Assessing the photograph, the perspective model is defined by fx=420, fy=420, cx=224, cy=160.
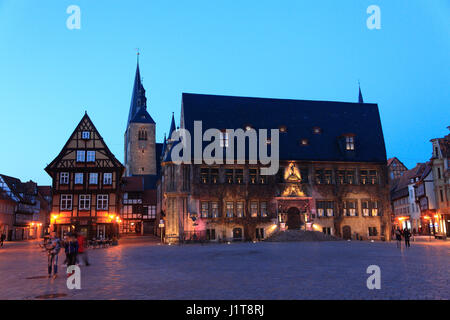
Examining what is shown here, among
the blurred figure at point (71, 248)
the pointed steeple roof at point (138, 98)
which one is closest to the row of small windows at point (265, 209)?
the blurred figure at point (71, 248)

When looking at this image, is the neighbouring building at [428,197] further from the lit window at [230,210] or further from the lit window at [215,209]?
the lit window at [215,209]

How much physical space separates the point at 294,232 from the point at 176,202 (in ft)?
40.0

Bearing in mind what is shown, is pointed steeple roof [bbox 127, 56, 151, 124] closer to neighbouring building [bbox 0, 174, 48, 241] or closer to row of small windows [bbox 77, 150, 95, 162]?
neighbouring building [bbox 0, 174, 48, 241]

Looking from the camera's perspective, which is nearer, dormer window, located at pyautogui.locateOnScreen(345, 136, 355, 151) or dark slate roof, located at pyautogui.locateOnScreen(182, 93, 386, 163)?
dark slate roof, located at pyautogui.locateOnScreen(182, 93, 386, 163)

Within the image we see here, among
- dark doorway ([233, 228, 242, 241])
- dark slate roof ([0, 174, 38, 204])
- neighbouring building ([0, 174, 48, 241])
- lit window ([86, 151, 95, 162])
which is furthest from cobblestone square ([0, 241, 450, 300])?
dark slate roof ([0, 174, 38, 204])

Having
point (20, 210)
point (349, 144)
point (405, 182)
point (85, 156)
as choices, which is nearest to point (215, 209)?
point (85, 156)

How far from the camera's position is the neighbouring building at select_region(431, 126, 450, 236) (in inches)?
1972

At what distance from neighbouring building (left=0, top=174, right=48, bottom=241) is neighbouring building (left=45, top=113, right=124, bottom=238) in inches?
598

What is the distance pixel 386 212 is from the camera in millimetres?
46406

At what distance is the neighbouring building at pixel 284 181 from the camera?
42625 millimetres

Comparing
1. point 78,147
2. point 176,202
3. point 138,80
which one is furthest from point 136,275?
point 138,80

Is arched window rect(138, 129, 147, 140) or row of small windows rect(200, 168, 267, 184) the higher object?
arched window rect(138, 129, 147, 140)

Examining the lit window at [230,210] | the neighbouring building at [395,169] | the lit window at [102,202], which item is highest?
the neighbouring building at [395,169]

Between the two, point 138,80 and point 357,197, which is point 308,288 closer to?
point 357,197
